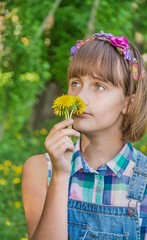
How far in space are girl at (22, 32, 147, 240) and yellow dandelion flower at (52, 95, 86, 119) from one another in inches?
3.7

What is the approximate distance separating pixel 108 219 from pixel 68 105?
501 millimetres

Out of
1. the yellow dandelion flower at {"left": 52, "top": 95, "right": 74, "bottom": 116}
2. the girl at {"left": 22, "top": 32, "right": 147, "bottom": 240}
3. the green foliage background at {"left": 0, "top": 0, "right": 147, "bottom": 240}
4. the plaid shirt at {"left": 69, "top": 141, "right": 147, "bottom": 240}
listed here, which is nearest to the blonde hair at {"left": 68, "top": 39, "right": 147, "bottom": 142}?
the girl at {"left": 22, "top": 32, "right": 147, "bottom": 240}

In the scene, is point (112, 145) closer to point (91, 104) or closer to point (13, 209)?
point (91, 104)

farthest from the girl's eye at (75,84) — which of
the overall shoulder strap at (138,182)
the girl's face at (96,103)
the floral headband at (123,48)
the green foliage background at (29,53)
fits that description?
the green foliage background at (29,53)

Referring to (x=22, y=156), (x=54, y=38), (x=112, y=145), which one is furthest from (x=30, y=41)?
(x=112, y=145)

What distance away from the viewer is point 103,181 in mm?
2424

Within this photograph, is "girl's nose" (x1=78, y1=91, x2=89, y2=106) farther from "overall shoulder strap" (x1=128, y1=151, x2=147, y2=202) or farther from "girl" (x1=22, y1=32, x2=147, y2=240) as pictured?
"overall shoulder strap" (x1=128, y1=151, x2=147, y2=202)

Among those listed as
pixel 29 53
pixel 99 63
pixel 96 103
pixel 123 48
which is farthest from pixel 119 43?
pixel 29 53

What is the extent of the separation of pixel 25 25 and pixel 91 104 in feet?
9.26

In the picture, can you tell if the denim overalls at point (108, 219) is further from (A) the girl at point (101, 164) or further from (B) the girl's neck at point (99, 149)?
(B) the girl's neck at point (99, 149)

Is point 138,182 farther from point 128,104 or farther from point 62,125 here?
point 62,125

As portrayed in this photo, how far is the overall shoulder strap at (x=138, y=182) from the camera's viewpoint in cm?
235

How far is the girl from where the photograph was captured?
2248 millimetres

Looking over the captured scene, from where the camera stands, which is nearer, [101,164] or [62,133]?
[62,133]
